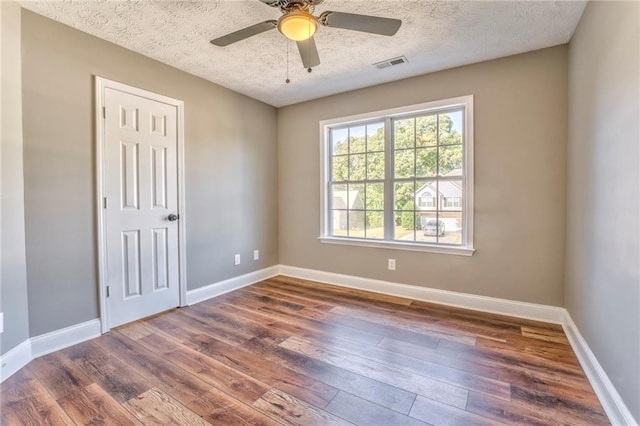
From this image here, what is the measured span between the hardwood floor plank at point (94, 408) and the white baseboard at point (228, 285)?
4.78 ft

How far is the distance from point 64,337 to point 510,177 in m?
4.12

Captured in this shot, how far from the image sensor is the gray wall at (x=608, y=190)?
1.37m

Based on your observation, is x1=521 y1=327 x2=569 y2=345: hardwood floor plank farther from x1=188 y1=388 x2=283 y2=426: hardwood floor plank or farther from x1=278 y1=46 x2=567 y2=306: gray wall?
x1=188 y1=388 x2=283 y2=426: hardwood floor plank

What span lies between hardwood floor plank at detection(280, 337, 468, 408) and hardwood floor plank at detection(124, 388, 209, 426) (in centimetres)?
84

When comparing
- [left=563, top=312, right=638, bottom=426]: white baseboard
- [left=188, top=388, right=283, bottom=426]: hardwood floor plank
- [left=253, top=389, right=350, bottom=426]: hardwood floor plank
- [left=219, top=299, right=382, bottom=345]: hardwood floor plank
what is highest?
[left=563, top=312, right=638, bottom=426]: white baseboard

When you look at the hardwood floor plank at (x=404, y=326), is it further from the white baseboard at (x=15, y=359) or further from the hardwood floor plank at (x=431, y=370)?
the white baseboard at (x=15, y=359)

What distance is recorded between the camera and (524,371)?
1912mm

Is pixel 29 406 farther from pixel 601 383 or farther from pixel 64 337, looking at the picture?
pixel 601 383

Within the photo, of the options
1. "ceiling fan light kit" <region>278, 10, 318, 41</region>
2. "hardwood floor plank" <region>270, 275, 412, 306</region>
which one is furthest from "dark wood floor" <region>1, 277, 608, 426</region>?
"ceiling fan light kit" <region>278, 10, 318, 41</region>

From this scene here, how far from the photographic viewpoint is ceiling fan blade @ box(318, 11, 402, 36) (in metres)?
1.73

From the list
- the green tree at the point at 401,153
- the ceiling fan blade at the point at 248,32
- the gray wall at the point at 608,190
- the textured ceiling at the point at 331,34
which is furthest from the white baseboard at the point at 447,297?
the ceiling fan blade at the point at 248,32

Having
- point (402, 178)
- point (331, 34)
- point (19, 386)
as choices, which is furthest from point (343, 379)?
point (331, 34)

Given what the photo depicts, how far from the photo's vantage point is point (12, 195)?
1969 mm

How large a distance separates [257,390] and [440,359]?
1281 millimetres
